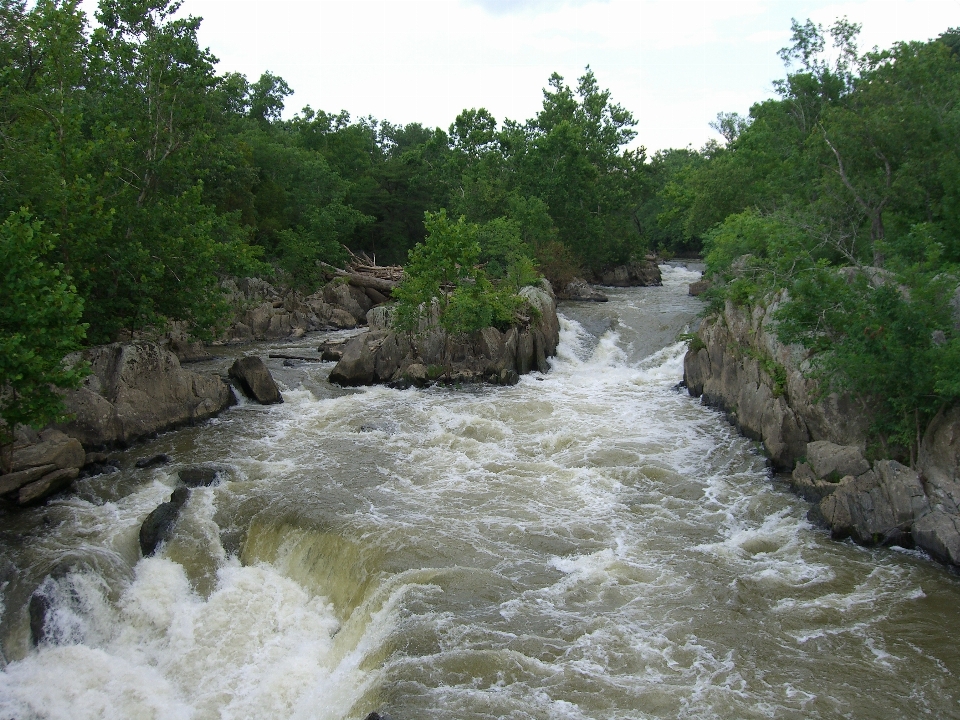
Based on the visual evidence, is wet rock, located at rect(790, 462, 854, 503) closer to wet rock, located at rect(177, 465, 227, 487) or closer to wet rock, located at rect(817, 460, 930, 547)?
wet rock, located at rect(817, 460, 930, 547)

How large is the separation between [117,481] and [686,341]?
1884 centimetres

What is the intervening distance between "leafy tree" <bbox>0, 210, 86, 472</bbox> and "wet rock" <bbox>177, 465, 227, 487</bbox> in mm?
2651

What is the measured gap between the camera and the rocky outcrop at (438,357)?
78.5ft

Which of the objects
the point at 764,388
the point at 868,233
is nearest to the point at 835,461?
the point at 764,388

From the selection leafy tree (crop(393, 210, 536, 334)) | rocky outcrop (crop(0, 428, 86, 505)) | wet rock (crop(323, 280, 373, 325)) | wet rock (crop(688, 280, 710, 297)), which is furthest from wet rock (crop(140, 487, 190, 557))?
wet rock (crop(688, 280, 710, 297))

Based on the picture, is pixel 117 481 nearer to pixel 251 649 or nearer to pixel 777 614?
pixel 251 649

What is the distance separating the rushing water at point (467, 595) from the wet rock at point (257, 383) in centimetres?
360

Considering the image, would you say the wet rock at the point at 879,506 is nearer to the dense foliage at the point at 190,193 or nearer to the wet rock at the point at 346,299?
the dense foliage at the point at 190,193

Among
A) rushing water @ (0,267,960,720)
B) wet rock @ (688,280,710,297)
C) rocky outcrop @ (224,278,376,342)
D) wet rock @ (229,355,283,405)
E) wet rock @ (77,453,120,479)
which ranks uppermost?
wet rock @ (688,280,710,297)

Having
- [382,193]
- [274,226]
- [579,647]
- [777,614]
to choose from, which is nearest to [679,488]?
[777,614]

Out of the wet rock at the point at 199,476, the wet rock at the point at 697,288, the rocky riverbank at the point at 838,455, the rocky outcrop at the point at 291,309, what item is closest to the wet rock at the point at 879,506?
the rocky riverbank at the point at 838,455

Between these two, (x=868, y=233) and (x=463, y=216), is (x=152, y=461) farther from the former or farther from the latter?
(x=868, y=233)

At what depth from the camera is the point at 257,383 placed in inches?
850

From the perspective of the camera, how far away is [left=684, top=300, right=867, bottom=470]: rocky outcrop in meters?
15.3
